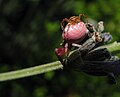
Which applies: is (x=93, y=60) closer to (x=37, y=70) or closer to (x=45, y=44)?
(x=37, y=70)

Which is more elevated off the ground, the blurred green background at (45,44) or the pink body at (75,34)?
the pink body at (75,34)

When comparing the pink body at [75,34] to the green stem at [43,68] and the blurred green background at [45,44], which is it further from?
the blurred green background at [45,44]

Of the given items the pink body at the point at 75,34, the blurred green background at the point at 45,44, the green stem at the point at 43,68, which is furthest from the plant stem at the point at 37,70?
the blurred green background at the point at 45,44

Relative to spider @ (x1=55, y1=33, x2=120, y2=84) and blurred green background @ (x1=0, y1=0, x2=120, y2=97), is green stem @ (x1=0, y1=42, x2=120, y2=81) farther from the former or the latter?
blurred green background @ (x1=0, y1=0, x2=120, y2=97)

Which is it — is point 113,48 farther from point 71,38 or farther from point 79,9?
point 79,9

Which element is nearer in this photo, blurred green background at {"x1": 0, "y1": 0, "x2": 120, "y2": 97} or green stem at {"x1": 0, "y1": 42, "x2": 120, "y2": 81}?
green stem at {"x1": 0, "y1": 42, "x2": 120, "y2": 81}

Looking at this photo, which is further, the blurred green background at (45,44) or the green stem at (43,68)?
the blurred green background at (45,44)

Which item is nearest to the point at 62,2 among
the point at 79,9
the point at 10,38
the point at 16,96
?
the point at 79,9

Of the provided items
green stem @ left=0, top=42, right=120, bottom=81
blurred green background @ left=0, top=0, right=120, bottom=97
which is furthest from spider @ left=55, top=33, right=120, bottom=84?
blurred green background @ left=0, top=0, right=120, bottom=97

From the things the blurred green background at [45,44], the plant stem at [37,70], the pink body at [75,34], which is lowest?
the blurred green background at [45,44]
